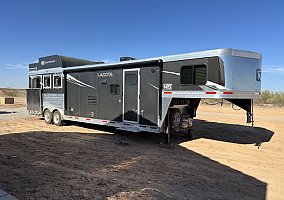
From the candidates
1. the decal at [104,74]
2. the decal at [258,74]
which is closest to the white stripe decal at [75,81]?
the decal at [104,74]

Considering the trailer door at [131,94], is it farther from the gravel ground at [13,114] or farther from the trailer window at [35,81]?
the gravel ground at [13,114]

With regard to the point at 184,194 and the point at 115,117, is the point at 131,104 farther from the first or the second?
the point at 184,194

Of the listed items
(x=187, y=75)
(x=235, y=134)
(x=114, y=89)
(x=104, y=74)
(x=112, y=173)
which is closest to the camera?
(x=112, y=173)

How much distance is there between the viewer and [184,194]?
4.70m

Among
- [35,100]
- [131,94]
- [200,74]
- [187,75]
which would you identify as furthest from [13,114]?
[200,74]

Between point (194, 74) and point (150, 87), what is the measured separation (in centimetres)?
176

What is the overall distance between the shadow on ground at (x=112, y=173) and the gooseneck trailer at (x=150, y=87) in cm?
136

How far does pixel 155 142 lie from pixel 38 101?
7892 millimetres

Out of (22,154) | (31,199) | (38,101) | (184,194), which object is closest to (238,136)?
(184,194)

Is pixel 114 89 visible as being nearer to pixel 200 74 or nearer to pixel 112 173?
pixel 200 74

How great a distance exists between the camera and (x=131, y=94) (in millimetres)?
9602

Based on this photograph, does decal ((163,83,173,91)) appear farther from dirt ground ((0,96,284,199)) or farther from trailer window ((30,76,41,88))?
trailer window ((30,76,41,88))

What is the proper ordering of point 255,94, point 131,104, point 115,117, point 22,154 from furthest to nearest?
point 115,117
point 131,104
point 255,94
point 22,154

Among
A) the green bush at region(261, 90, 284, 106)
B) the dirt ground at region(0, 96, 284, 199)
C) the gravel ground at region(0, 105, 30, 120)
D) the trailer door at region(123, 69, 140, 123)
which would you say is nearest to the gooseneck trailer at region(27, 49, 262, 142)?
the trailer door at region(123, 69, 140, 123)
